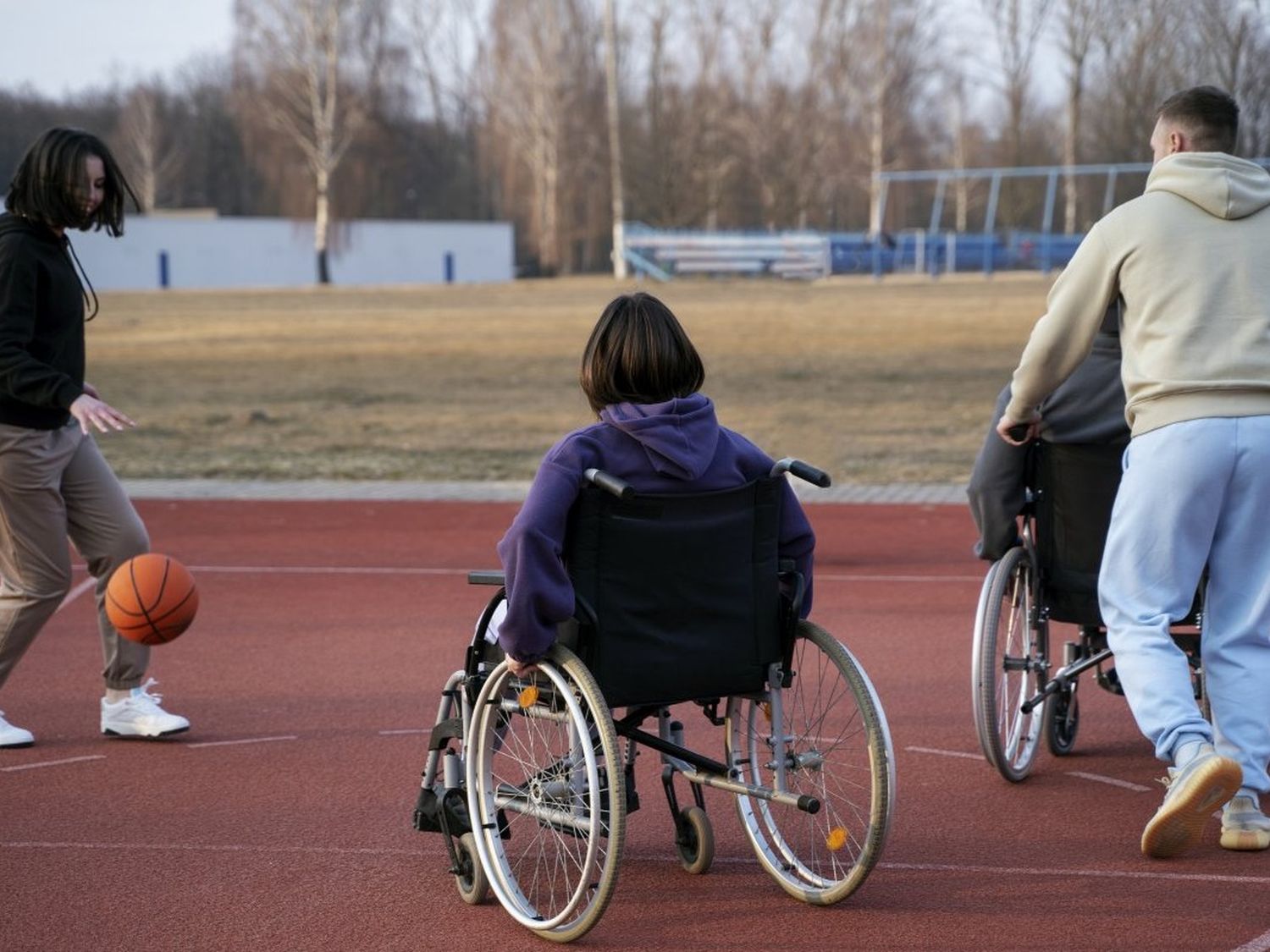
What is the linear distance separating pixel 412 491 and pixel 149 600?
281 inches

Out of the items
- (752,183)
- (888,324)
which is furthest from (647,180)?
(888,324)

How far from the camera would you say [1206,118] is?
4.52 metres

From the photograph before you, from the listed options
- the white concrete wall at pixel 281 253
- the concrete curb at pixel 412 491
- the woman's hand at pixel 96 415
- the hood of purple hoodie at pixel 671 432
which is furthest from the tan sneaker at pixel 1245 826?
the white concrete wall at pixel 281 253

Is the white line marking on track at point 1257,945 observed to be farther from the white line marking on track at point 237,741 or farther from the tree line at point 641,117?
the tree line at point 641,117

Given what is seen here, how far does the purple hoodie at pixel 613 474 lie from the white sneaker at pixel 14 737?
2650 mm

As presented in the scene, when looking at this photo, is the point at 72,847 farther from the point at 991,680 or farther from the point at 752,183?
the point at 752,183

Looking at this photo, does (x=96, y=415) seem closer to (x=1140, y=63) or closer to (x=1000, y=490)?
(x=1000, y=490)

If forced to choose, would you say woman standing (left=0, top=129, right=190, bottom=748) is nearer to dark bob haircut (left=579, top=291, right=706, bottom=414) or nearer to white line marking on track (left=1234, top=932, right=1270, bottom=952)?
dark bob haircut (left=579, top=291, right=706, bottom=414)

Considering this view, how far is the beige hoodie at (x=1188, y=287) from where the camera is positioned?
439 cm

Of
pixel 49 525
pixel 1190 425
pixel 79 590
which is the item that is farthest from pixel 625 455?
pixel 79 590

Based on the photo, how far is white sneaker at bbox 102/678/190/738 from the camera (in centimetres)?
596

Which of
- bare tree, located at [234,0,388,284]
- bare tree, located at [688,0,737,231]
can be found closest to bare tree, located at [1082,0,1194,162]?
bare tree, located at [688,0,737,231]

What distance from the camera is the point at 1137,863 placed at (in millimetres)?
4551

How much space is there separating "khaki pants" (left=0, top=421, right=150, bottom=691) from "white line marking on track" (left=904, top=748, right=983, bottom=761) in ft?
8.20
